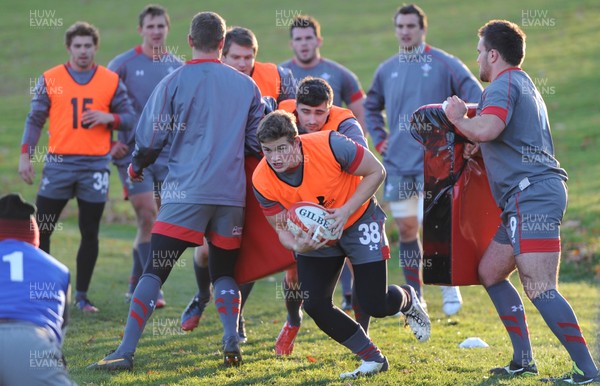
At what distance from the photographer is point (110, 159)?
10000mm

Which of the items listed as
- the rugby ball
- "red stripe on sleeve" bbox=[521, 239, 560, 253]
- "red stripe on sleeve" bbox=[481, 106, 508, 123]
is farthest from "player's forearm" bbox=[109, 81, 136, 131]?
"red stripe on sleeve" bbox=[521, 239, 560, 253]

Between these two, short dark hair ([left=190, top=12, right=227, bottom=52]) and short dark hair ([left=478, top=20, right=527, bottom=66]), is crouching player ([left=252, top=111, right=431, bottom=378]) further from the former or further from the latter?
short dark hair ([left=478, top=20, right=527, bottom=66])

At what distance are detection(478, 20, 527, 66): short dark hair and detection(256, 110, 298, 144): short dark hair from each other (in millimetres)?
1482

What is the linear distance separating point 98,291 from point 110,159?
213 cm

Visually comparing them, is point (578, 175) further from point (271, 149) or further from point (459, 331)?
point (271, 149)

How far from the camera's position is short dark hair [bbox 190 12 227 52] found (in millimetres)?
7012

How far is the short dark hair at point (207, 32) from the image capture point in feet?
23.0

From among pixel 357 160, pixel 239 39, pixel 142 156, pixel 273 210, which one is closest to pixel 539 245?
pixel 357 160

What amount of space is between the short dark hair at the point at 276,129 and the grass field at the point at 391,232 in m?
1.71

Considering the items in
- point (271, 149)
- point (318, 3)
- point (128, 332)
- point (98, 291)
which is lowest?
point (98, 291)

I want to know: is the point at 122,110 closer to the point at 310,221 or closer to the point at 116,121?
the point at 116,121

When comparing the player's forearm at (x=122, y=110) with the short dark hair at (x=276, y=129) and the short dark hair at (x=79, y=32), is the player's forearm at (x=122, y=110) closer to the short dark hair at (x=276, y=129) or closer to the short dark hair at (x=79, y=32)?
the short dark hair at (x=79, y=32)

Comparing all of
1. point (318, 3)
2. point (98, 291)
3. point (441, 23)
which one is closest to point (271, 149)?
point (98, 291)

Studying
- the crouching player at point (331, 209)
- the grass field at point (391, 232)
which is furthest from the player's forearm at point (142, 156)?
the grass field at point (391, 232)
